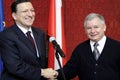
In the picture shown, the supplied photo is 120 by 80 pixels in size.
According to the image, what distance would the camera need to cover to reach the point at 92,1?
437cm

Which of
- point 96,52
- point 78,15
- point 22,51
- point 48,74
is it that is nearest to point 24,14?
point 22,51

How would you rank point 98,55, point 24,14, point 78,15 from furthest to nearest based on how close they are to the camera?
1. point 78,15
2. point 98,55
3. point 24,14

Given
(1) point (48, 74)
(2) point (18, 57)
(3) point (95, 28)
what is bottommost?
(1) point (48, 74)

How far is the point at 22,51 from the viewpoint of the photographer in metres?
2.46

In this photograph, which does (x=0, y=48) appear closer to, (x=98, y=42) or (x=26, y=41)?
(x=26, y=41)

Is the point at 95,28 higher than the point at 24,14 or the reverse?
the reverse

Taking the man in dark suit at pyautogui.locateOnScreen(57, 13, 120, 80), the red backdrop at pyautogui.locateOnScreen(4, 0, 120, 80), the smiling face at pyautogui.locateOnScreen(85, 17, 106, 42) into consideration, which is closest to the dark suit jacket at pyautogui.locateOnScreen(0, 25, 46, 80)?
the man in dark suit at pyautogui.locateOnScreen(57, 13, 120, 80)

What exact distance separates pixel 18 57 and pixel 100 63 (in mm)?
734

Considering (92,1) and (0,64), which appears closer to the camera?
(0,64)

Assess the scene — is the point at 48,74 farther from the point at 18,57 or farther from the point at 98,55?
the point at 98,55

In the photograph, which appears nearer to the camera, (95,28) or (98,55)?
(95,28)

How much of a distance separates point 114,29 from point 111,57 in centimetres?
177

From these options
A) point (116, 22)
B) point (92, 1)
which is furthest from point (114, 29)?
point (92, 1)

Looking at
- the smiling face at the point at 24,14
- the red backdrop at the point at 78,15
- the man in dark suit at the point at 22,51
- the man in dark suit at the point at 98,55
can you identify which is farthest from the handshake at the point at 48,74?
the red backdrop at the point at 78,15
